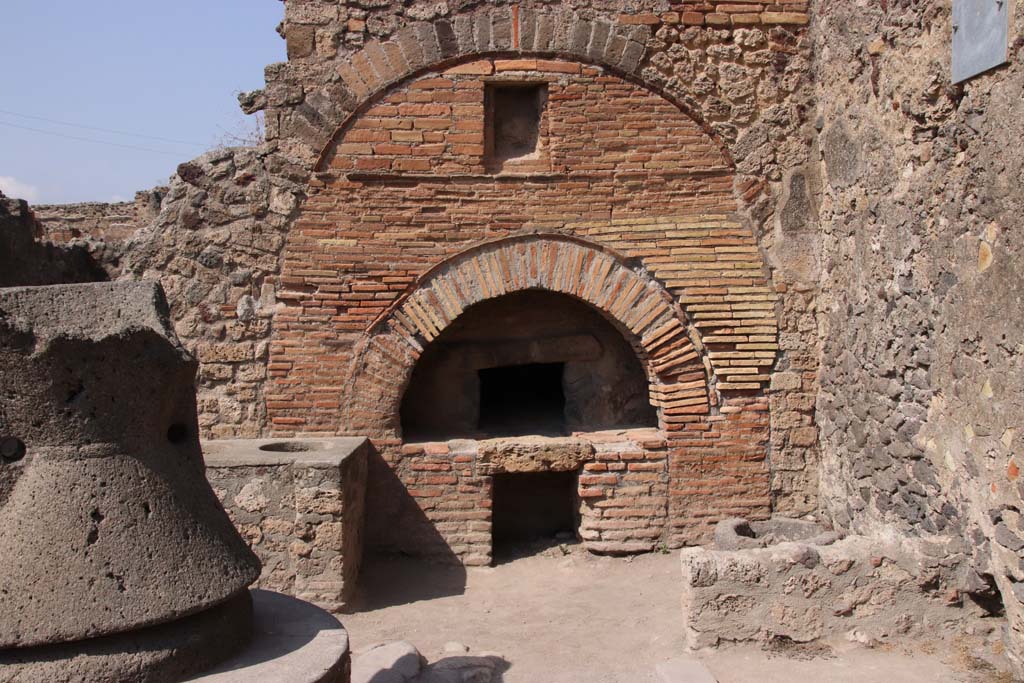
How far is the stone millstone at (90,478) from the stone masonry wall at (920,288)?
3381 mm

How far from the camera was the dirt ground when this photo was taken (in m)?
4.26

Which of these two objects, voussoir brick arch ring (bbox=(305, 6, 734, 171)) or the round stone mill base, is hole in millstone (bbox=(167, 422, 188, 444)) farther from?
voussoir brick arch ring (bbox=(305, 6, 734, 171))

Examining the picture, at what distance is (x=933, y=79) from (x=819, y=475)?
9.63 feet

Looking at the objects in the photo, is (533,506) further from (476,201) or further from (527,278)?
(476,201)

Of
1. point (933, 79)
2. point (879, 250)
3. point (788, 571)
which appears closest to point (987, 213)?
point (933, 79)

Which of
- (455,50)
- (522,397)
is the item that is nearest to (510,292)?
(455,50)

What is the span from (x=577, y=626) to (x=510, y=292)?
2.29 metres

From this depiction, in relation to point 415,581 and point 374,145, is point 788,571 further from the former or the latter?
point 374,145

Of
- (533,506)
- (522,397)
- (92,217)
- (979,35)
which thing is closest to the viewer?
(979,35)

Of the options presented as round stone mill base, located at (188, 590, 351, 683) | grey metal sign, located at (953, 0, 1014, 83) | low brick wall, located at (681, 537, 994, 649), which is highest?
grey metal sign, located at (953, 0, 1014, 83)

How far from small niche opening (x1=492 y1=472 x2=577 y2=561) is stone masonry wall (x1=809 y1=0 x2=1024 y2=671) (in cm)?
193

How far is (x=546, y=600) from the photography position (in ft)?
18.8

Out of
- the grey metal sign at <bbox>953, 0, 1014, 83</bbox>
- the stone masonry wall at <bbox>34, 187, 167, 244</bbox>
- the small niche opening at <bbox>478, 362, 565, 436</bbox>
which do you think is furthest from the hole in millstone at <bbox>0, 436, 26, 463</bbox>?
the stone masonry wall at <bbox>34, 187, 167, 244</bbox>

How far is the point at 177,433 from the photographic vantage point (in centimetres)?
296
